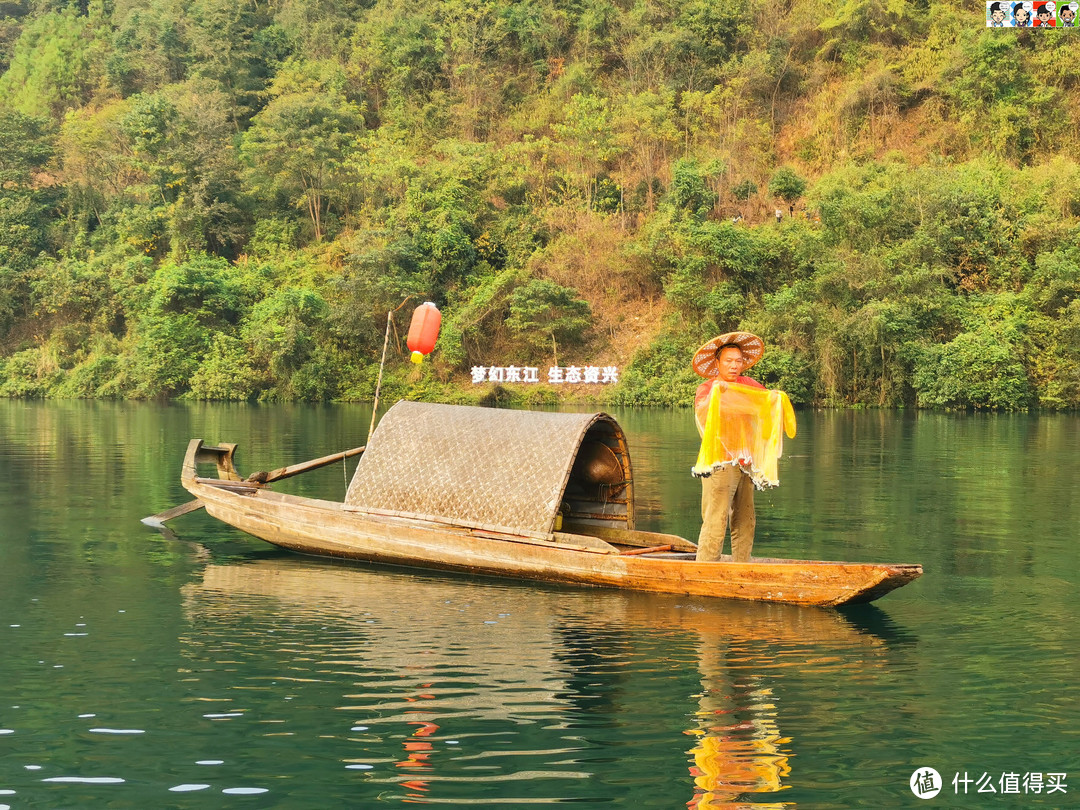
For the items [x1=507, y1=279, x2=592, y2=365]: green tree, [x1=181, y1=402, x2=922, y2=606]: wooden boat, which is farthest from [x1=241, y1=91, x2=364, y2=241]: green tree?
[x1=181, y1=402, x2=922, y2=606]: wooden boat

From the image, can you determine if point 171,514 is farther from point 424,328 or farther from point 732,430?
point 732,430

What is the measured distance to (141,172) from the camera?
4719 cm

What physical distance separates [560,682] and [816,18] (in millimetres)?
41788

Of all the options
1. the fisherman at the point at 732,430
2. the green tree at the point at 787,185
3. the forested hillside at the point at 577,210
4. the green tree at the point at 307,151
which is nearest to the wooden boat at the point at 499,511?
the fisherman at the point at 732,430

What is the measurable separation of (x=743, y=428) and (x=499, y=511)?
2451mm

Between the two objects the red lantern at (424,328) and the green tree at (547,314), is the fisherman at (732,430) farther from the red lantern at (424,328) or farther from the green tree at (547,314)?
the green tree at (547,314)

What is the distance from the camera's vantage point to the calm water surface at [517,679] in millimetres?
5234

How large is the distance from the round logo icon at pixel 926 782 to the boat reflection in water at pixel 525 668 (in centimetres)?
56

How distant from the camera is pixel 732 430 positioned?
8859 mm

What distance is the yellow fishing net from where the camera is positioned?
8.84 metres

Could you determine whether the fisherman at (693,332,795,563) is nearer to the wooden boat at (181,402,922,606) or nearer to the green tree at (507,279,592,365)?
the wooden boat at (181,402,922,606)

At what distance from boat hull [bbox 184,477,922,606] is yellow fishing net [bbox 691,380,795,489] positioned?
0.76 meters

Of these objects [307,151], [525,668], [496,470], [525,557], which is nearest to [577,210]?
[307,151]

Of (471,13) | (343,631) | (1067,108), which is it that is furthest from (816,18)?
(343,631)
